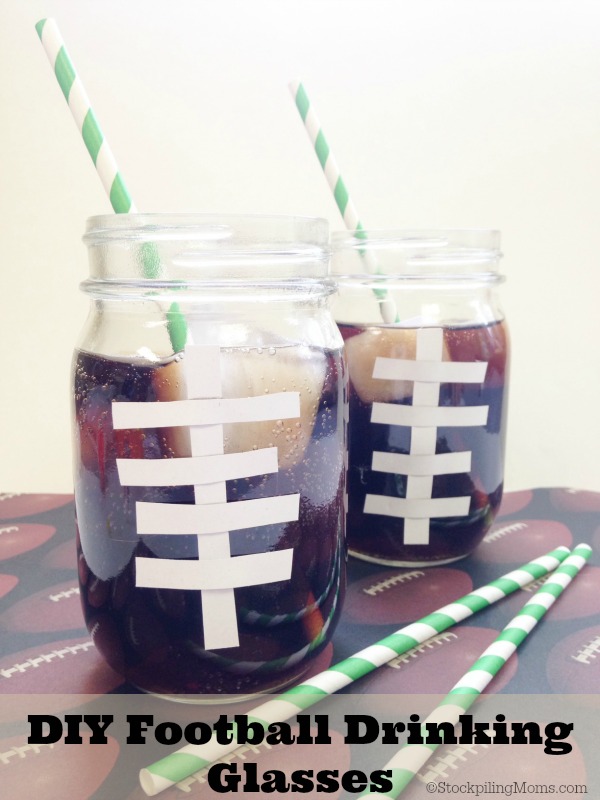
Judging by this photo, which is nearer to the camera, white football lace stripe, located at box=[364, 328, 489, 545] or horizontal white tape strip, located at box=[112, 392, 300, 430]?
horizontal white tape strip, located at box=[112, 392, 300, 430]

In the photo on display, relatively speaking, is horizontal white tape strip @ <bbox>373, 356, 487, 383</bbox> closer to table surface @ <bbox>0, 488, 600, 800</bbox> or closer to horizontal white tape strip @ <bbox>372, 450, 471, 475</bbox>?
horizontal white tape strip @ <bbox>372, 450, 471, 475</bbox>

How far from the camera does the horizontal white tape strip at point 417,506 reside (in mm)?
677

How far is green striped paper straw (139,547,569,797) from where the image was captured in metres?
0.44

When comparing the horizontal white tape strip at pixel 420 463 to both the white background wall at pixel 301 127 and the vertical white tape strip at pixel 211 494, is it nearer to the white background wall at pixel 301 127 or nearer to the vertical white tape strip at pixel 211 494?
the vertical white tape strip at pixel 211 494

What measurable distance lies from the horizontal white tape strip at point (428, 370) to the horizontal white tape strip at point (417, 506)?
10cm

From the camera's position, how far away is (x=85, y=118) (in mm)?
499

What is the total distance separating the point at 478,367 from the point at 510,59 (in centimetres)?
60

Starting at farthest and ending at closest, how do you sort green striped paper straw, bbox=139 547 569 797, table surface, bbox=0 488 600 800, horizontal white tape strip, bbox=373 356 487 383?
horizontal white tape strip, bbox=373 356 487 383
table surface, bbox=0 488 600 800
green striped paper straw, bbox=139 547 569 797

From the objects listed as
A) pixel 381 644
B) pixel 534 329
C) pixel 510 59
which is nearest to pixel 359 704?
pixel 381 644

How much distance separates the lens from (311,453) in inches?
19.6

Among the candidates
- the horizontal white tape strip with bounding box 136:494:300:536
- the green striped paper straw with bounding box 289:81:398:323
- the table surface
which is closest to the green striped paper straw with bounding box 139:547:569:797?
the table surface

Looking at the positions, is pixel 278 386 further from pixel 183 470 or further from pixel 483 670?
pixel 483 670

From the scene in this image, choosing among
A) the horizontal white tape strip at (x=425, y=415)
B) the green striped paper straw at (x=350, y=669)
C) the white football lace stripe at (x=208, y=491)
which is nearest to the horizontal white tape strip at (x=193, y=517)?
the white football lace stripe at (x=208, y=491)

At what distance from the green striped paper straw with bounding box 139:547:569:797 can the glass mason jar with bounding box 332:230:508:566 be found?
→ 68 mm
